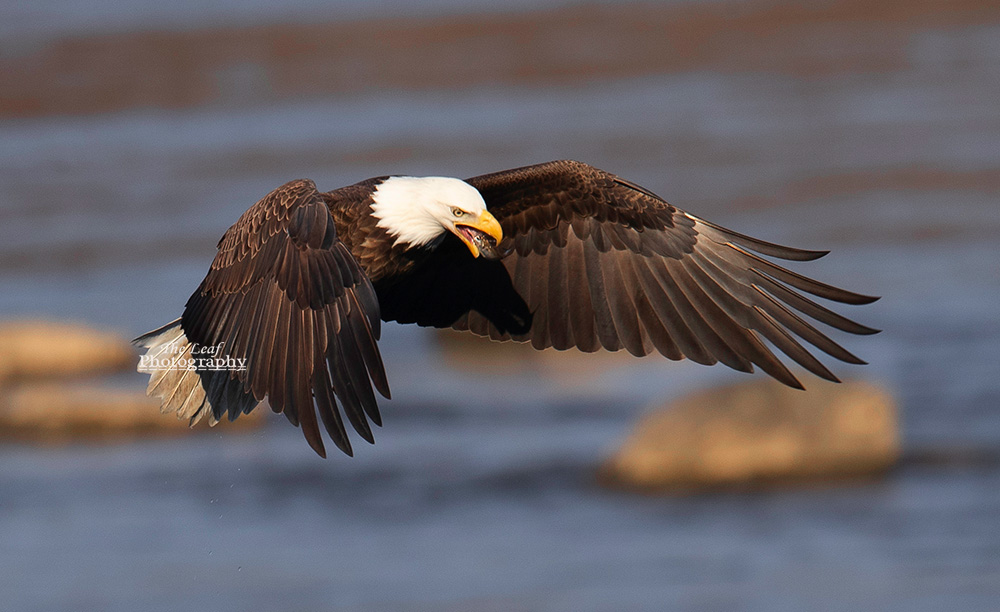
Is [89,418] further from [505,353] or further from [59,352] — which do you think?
[505,353]

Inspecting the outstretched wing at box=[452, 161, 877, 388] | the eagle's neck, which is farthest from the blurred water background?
the eagle's neck

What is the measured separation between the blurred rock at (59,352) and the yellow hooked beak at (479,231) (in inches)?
284

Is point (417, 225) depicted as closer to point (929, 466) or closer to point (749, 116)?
point (929, 466)

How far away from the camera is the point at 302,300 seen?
19.0 ft

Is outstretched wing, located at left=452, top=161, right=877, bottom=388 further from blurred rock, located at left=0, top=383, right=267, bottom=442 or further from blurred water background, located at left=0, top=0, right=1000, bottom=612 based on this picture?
blurred rock, located at left=0, top=383, right=267, bottom=442

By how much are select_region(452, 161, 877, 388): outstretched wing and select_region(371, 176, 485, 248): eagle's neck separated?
37cm

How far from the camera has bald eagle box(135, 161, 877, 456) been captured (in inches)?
224

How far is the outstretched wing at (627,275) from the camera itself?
6609mm

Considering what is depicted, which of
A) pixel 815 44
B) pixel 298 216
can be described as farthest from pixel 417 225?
pixel 815 44

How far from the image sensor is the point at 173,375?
267 inches

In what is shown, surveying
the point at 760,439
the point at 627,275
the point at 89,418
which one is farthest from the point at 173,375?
the point at 89,418

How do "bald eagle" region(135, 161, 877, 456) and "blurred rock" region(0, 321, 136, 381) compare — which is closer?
"bald eagle" region(135, 161, 877, 456)

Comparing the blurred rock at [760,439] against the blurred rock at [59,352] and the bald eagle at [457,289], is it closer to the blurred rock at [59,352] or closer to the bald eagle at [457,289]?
the bald eagle at [457,289]

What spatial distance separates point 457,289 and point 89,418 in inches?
220
